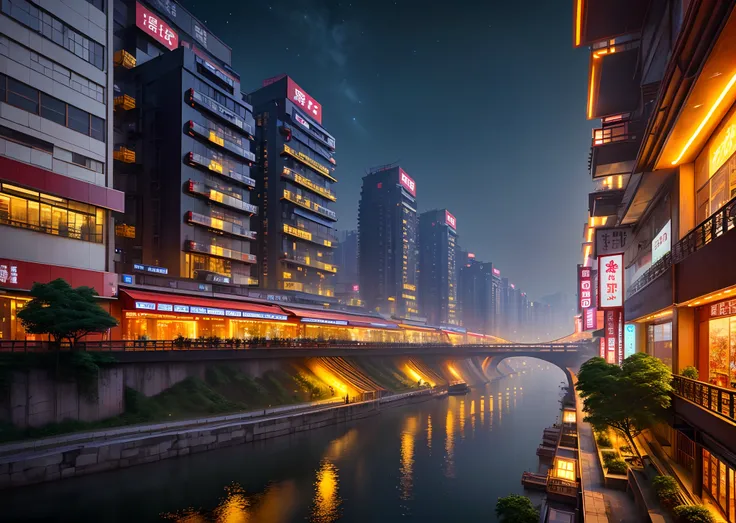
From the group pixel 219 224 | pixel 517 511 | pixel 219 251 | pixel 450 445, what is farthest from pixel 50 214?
pixel 517 511

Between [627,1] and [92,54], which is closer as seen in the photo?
[627,1]

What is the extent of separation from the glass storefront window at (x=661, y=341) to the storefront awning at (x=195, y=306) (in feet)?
155

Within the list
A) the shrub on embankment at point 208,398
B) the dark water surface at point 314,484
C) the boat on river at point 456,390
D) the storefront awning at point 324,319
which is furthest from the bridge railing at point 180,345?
the dark water surface at point 314,484

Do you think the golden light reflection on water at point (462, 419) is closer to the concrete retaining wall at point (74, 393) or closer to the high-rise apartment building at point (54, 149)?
the concrete retaining wall at point (74, 393)

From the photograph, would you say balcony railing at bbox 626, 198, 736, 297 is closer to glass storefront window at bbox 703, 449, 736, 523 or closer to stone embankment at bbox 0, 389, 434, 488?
glass storefront window at bbox 703, 449, 736, 523

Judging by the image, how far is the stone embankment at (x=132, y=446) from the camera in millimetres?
30719

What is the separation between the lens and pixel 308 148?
110625mm

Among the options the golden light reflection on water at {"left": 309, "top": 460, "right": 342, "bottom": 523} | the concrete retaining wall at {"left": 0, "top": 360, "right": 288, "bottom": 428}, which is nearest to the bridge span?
the concrete retaining wall at {"left": 0, "top": 360, "right": 288, "bottom": 428}

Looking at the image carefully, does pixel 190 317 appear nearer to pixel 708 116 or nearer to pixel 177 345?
pixel 177 345

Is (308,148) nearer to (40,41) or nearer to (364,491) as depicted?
(40,41)

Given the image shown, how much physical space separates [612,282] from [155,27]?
80701mm

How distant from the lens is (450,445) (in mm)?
49875

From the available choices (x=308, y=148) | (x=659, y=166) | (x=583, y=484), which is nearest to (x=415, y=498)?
(x=583, y=484)

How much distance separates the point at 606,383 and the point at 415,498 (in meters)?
15.6
